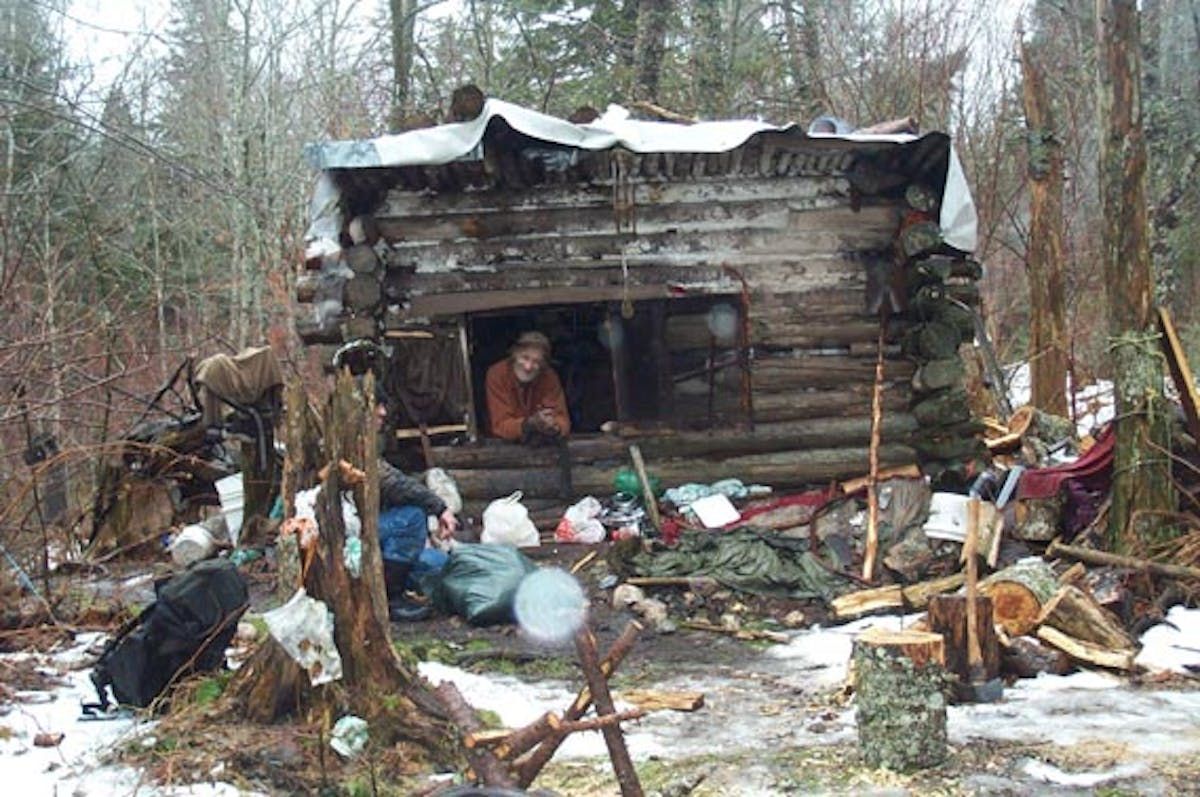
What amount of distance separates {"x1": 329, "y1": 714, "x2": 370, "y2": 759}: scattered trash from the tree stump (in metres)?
2.07

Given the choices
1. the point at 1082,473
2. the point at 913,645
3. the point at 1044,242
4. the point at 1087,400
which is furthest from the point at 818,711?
the point at 1087,400

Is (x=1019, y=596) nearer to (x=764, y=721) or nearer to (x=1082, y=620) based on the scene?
(x=1082, y=620)

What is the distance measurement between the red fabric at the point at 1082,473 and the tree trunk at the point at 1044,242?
5529 mm

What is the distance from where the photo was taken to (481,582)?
25.7 ft

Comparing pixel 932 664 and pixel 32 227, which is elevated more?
pixel 32 227

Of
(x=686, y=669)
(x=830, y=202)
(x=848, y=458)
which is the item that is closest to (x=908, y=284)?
(x=830, y=202)

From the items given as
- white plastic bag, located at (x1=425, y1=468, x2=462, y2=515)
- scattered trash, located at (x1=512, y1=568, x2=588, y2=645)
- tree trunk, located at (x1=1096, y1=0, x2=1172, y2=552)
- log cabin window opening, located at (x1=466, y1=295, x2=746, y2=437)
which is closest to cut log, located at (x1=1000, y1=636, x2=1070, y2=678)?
tree trunk, located at (x1=1096, y1=0, x2=1172, y2=552)

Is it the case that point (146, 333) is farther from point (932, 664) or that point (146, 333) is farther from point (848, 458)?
point (932, 664)

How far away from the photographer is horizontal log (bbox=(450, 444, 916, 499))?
32.3ft

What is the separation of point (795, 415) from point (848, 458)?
0.58 metres

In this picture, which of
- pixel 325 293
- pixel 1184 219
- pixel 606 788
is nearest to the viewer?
pixel 606 788

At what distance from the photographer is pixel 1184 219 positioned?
18.7 m

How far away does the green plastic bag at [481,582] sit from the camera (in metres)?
7.68

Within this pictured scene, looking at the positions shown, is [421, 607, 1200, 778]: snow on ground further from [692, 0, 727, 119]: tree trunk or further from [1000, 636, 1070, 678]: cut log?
[692, 0, 727, 119]: tree trunk
